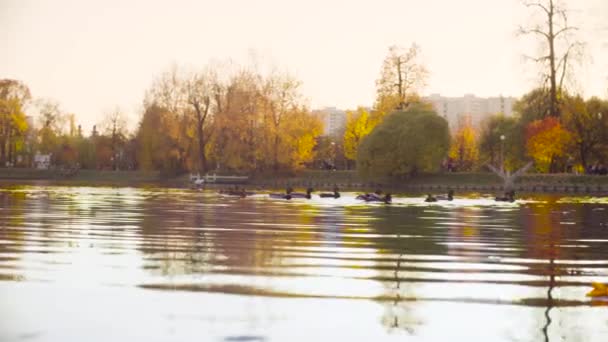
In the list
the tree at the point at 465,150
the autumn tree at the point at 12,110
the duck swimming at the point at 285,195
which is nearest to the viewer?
the duck swimming at the point at 285,195

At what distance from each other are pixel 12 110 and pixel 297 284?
109 meters

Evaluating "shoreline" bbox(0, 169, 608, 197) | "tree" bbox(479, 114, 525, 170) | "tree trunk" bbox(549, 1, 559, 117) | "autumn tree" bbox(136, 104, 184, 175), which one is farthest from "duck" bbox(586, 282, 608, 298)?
"autumn tree" bbox(136, 104, 184, 175)

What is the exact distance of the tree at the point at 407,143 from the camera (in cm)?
7925

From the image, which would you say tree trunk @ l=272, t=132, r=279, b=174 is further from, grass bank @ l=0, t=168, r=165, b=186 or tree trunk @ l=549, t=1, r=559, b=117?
tree trunk @ l=549, t=1, r=559, b=117

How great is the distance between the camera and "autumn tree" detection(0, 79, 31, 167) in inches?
4449

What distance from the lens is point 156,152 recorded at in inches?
3760

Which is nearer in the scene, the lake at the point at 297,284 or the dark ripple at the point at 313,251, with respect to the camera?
the lake at the point at 297,284

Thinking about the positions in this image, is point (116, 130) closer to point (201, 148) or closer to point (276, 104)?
point (201, 148)

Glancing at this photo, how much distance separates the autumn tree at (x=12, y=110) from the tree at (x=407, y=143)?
178ft

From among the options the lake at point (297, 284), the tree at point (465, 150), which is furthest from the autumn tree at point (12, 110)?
the lake at point (297, 284)

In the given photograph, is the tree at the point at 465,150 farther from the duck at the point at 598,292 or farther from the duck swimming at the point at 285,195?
the duck at the point at 598,292

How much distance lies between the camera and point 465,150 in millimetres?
119750

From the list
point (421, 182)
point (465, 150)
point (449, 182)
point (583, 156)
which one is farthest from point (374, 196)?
point (465, 150)

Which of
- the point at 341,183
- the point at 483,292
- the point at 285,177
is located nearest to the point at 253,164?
the point at 285,177
